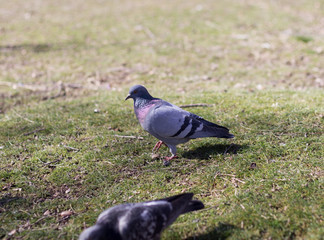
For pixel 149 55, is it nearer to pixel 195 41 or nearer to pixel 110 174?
pixel 195 41

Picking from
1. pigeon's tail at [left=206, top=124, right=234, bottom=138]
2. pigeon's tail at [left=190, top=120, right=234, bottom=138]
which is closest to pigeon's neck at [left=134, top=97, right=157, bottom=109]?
pigeon's tail at [left=190, top=120, right=234, bottom=138]

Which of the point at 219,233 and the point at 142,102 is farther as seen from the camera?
the point at 142,102

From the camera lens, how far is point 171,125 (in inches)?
154

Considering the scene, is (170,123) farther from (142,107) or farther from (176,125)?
(142,107)

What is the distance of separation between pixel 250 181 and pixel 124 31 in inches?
335

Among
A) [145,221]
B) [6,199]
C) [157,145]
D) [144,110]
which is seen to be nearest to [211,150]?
[157,145]

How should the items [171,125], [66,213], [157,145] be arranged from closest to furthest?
[66,213] < [171,125] < [157,145]

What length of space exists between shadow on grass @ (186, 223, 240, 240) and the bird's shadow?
1.26 m

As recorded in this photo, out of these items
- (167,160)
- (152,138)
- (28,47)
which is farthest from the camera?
(28,47)

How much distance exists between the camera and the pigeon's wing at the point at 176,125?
3920 mm

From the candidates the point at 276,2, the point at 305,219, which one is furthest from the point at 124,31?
the point at 305,219

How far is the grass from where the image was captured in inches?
129

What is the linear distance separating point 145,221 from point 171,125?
146 cm

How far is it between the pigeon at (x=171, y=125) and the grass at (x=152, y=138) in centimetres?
31
